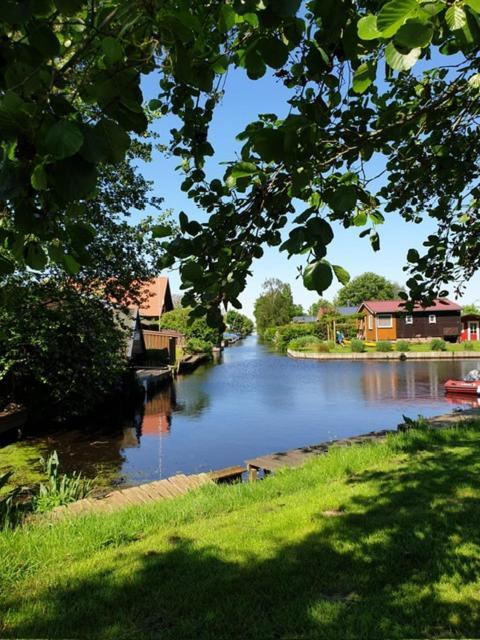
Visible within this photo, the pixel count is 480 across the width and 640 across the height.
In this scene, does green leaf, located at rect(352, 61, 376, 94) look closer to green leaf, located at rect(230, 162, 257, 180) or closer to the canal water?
green leaf, located at rect(230, 162, 257, 180)

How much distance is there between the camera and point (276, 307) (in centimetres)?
8819

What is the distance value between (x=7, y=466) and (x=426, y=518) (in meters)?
9.91

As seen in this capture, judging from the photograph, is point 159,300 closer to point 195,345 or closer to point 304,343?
point 195,345

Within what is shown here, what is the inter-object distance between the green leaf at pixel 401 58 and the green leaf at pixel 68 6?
796 mm

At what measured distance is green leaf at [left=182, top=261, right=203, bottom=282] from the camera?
2100 mm

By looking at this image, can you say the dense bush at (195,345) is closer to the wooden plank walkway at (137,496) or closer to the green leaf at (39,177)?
the wooden plank walkway at (137,496)

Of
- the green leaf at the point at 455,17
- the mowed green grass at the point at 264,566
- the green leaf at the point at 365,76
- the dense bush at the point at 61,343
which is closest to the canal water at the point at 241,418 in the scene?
the dense bush at the point at 61,343

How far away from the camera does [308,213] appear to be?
1.88 metres

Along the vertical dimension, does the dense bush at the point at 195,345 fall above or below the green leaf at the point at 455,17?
below

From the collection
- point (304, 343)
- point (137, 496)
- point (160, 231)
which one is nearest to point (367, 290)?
point (304, 343)

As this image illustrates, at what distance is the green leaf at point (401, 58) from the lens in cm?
126

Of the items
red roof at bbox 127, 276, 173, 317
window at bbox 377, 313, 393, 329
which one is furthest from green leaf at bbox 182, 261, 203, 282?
window at bbox 377, 313, 393, 329

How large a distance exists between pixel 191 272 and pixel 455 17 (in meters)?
1.27

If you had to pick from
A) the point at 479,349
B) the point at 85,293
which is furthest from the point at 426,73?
the point at 479,349
